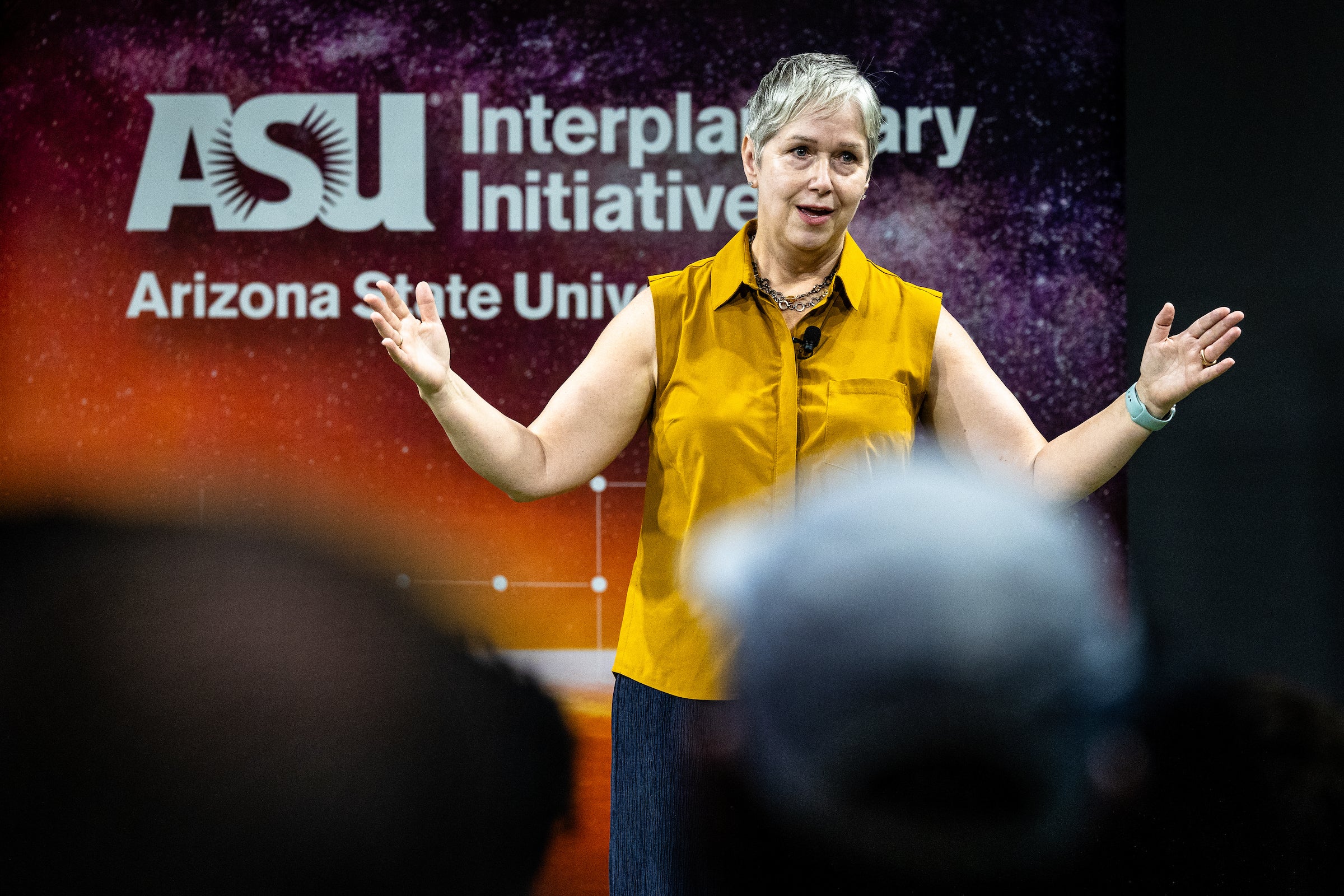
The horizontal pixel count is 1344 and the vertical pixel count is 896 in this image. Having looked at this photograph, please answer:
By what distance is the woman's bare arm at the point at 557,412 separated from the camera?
1.46 meters

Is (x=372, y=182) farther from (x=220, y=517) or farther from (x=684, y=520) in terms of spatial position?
(x=684, y=520)

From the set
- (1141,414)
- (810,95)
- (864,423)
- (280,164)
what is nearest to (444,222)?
(280,164)

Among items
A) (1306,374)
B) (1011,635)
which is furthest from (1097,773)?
(1306,374)

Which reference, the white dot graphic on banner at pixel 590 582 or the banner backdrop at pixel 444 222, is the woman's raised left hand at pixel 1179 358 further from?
the white dot graphic on banner at pixel 590 582

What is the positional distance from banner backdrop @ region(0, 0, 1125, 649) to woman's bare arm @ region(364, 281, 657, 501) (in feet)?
3.23

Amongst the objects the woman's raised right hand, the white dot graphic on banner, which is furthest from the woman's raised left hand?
the white dot graphic on banner

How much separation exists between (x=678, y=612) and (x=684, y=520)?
0.12 metres

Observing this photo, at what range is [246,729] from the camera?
2525 mm

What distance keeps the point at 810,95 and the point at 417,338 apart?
60 cm

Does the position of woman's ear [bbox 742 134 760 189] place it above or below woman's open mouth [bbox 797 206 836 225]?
above

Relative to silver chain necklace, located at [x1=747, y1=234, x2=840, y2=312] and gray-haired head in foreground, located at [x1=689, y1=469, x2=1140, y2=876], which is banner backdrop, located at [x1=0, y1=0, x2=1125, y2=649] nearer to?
gray-haired head in foreground, located at [x1=689, y1=469, x2=1140, y2=876]

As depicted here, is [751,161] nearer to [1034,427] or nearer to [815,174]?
[815,174]

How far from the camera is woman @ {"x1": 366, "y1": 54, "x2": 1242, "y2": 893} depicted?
1448 millimetres

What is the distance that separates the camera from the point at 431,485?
2.54 m
